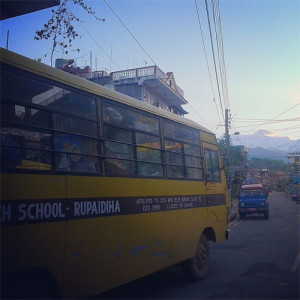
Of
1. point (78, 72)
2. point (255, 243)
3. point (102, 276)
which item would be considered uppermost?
point (78, 72)

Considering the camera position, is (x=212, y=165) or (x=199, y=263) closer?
(x=199, y=263)

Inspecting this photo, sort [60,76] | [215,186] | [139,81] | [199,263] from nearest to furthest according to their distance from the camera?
Answer: [60,76], [199,263], [215,186], [139,81]

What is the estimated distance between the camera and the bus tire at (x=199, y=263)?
6.54 m

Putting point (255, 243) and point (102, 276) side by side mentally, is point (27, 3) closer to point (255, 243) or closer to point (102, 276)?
point (102, 276)

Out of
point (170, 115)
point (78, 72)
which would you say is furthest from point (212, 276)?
point (78, 72)

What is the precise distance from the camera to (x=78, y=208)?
149 inches

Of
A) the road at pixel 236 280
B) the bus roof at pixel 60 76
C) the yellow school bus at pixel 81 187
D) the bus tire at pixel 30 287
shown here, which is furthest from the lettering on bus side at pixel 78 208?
the road at pixel 236 280

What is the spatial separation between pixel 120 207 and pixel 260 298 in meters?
2.80

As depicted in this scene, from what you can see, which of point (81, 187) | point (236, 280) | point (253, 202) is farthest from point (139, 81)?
point (81, 187)

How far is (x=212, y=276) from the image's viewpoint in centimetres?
703

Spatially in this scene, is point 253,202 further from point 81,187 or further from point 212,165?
point 81,187

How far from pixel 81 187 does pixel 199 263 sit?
398 cm

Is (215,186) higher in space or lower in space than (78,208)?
higher

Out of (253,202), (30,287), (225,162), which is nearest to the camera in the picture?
(30,287)
